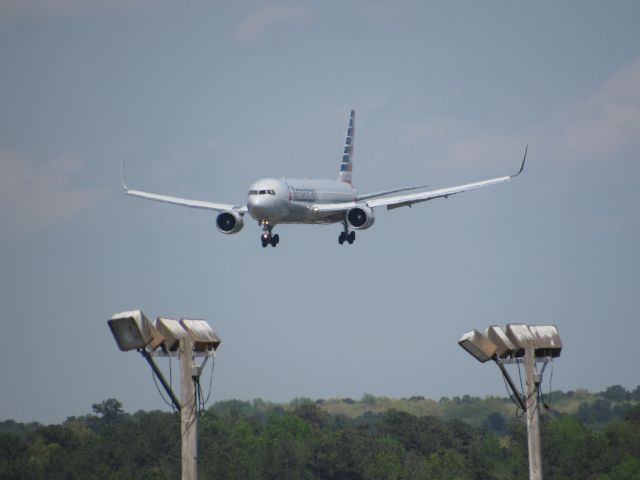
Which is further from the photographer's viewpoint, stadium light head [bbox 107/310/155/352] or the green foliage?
the green foliage

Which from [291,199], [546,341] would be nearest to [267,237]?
[291,199]

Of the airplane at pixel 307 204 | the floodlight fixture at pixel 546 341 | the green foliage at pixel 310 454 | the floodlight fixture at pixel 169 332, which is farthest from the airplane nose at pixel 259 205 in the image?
the floodlight fixture at pixel 169 332

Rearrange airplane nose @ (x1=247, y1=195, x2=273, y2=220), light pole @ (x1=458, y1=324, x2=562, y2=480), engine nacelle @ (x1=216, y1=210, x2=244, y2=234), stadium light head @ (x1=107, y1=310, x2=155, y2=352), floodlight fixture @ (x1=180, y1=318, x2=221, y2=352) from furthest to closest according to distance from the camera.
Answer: engine nacelle @ (x1=216, y1=210, x2=244, y2=234)
airplane nose @ (x1=247, y1=195, x2=273, y2=220)
light pole @ (x1=458, y1=324, x2=562, y2=480)
floodlight fixture @ (x1=180, y1=318, x2=221, y2=352)
stadium light head @ (x1=107, y1=310, x2=155, y2=352)

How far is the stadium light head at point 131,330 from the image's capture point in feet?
104

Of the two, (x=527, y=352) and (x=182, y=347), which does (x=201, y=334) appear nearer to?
(x=182, y=347)

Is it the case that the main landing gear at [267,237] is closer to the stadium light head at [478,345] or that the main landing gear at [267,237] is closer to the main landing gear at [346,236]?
the main landing gear at [346,236]

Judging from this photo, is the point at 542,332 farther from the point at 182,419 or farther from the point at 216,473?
the point at 216,473

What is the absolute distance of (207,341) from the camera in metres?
33.3

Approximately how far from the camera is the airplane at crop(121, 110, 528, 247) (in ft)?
326

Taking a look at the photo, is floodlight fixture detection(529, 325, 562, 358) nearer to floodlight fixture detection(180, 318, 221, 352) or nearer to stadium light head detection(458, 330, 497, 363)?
stadium light head detection(458, 330, 497, 363)

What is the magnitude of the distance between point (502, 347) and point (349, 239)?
242 feet

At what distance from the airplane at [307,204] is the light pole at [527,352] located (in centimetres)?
5673

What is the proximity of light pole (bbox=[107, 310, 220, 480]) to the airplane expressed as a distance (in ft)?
203

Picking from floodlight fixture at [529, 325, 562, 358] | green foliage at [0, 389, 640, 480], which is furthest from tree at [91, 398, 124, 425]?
floodlight fixture at [529, 325, 562, 358]
